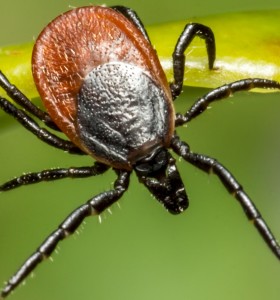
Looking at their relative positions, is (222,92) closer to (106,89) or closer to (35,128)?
(106,89)

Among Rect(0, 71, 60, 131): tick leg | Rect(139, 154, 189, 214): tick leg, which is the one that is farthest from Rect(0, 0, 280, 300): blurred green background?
Rect(139, 154, 189, 214): tick leg

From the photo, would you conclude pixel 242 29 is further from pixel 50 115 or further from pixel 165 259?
pixel 165 259

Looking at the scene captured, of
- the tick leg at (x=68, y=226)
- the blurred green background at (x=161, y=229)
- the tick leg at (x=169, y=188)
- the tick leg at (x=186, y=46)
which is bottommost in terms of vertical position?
the blurred green background at (x=161, y=229)

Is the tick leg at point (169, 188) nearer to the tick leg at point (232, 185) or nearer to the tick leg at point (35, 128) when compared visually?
the tick leg at point (232, 185)

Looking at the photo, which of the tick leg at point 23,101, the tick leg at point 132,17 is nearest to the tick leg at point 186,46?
the tick leg at point 132,17

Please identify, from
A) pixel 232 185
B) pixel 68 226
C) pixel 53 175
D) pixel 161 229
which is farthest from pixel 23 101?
pixel 161 229
